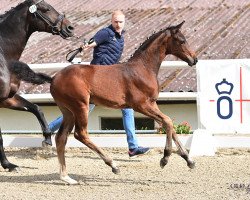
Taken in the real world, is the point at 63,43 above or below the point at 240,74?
below

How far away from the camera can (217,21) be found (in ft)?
50.9

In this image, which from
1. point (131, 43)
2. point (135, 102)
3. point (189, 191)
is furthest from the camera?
point (131, 43)

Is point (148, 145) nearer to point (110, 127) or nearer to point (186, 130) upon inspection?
point (186, 130)

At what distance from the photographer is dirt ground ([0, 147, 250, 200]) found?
7.23 meters

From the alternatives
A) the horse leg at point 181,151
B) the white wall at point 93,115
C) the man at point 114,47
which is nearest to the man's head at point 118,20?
the man at point 114,47

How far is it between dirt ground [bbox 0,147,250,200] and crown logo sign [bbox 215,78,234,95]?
0.81m

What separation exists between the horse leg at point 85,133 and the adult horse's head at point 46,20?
5.47 feet

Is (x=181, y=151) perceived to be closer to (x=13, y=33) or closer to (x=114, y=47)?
(x=114, y=47)

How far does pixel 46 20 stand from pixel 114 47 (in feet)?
3.04

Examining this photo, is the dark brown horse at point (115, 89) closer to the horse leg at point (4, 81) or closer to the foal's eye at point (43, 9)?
the horse leg at point (4, 81)

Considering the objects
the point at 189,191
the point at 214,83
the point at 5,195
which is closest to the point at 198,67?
the point at 214,83

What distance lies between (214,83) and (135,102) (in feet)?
7.72

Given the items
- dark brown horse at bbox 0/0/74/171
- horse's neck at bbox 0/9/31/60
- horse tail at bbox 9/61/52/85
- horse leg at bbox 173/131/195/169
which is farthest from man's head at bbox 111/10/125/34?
horse leg at bbox 173/131/195/169

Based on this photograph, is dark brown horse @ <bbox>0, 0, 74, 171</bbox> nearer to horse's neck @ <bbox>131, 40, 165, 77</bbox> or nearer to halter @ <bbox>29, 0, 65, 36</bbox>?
halter @ <bbox>29, 0, 65, 36</bbox>
